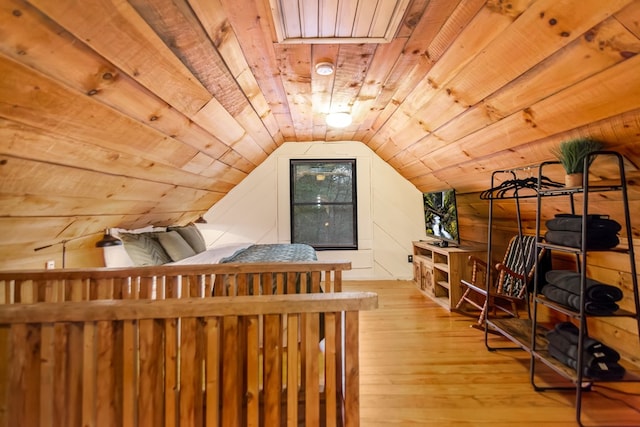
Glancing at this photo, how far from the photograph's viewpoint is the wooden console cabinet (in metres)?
3.38

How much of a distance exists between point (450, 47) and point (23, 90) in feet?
6.30

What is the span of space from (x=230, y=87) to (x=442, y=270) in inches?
118

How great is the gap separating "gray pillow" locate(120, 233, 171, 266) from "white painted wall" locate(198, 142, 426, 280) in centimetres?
168

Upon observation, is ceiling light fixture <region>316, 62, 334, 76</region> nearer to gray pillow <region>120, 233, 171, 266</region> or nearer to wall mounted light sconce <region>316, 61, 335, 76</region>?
wall mounted light sconce <region>316, 61, 335, 76</region>

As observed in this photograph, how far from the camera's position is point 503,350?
243 centimetres

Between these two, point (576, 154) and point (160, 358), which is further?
point (576, 154)

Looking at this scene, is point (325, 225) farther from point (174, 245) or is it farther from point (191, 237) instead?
point (174, 245)

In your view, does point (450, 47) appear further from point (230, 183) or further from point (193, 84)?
point (230, 183)

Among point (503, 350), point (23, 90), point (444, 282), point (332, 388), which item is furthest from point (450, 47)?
point (444, 282)

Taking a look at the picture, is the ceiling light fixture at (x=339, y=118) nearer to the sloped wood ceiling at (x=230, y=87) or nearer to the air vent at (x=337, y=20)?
the sloped wood ceiling at (x=230, y=87)

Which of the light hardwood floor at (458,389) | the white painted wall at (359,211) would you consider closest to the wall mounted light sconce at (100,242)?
the white painted wall at (359,211)

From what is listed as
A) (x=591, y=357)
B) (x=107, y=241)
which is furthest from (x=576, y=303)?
(x=107, y=241)

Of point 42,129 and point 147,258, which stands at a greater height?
point 42,129

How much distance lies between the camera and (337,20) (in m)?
1.49
